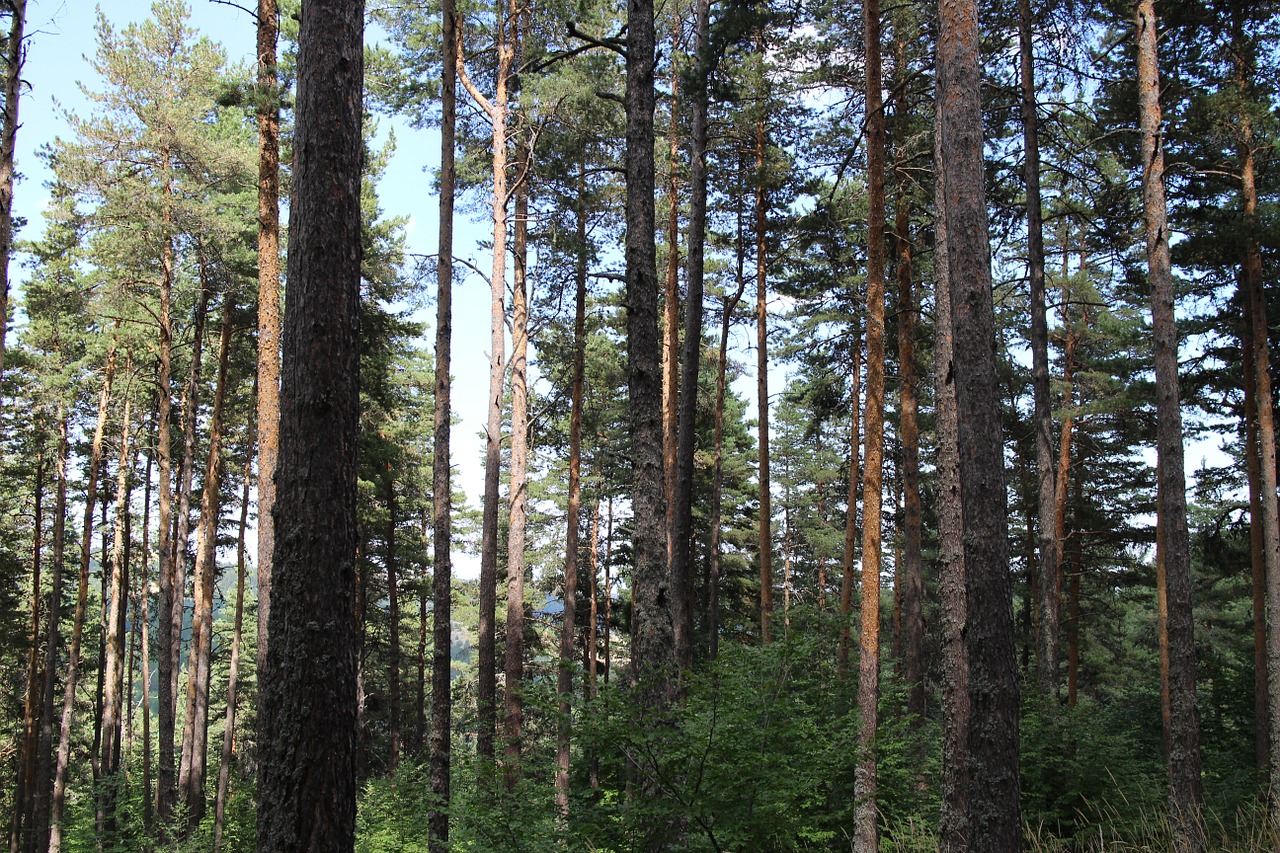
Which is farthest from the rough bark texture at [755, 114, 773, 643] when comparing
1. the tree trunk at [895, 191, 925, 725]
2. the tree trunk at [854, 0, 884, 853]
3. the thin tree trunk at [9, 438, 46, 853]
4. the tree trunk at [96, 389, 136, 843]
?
the thin tree trunk at [9, 438, 46, 853]

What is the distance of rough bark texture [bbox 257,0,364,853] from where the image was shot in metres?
3.71

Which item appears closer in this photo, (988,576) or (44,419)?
(988,576)

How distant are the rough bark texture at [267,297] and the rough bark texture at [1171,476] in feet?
34.5

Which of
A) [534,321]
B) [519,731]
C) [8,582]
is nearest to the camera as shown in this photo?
[519,731]

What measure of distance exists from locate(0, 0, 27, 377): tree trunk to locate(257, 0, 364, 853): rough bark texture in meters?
6.89

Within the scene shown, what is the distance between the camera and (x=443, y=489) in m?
9.70

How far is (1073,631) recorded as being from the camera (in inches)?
839

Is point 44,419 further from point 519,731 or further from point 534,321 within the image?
point 519,731

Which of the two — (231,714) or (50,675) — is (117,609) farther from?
(231,714)

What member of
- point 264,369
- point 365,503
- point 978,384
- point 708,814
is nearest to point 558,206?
point 264,369

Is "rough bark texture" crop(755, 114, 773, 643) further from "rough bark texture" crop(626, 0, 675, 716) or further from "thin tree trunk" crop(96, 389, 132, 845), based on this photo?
"thin tree trunk" crop(96, 389, 132, 845)

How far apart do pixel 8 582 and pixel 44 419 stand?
214 inches

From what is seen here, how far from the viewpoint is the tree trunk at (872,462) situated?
325 inches

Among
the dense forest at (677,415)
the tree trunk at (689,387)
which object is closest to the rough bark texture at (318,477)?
the dense forest at (677,415)
